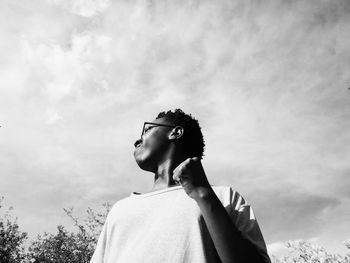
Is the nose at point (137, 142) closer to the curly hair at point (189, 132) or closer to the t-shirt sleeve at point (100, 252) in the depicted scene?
the curly hair at point (189, 132)

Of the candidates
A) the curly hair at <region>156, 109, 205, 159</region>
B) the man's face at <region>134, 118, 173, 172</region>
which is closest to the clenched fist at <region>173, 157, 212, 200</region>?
the man's face at <region>134, 118, 173, 172</region>

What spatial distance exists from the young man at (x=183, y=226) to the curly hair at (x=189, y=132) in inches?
17.6

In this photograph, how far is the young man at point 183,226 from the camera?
5.65ft

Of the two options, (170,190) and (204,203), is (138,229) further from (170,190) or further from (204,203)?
(204,203)

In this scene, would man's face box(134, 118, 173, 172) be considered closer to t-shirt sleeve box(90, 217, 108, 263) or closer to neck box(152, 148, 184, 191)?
neck box(152, 148, 184, 191)

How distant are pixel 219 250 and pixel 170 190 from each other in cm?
85

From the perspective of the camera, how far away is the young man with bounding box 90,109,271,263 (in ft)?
5.65

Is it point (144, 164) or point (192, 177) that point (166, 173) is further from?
point (192, 177)

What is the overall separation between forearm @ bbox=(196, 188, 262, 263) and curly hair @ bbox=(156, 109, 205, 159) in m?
1.50

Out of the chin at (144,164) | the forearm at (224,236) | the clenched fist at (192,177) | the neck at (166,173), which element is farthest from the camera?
the chin at (144,164)

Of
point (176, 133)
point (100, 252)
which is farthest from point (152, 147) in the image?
point (100, 252)

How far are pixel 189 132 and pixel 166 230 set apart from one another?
1.64 meters

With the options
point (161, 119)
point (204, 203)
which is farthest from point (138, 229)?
point (161, 119)

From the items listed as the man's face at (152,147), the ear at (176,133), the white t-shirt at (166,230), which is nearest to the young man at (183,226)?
the white t-shirt at (166,230)
